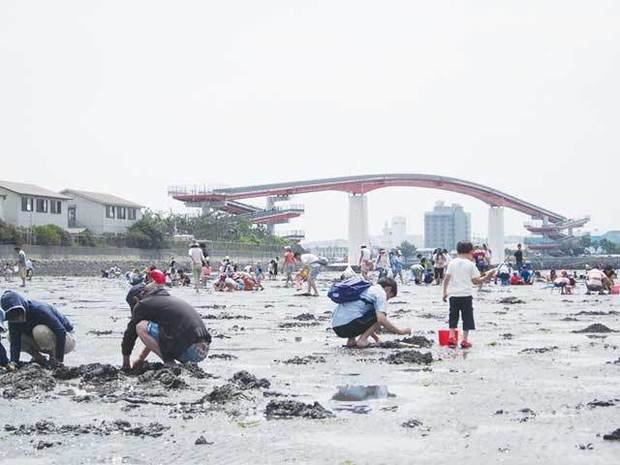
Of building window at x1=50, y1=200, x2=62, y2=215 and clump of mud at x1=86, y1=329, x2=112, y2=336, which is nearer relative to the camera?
clump of mud at x1=86, y1=329, x2=112, y2=336

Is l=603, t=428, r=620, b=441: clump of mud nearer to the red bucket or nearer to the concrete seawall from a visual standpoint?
the red bucket

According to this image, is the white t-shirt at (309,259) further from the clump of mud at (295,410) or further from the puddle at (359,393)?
the clump of mud at (295,410)

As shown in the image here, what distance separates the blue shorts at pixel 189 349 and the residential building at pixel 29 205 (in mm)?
78337

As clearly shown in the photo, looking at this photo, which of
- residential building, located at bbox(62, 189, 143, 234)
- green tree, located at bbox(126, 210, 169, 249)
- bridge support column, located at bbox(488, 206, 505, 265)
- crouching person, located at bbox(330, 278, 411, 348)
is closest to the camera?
A: crouching person, located at bbox(330, 278, 411, 348)

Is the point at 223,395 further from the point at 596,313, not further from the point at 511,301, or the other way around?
the point at 511,301

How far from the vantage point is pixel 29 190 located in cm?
9031

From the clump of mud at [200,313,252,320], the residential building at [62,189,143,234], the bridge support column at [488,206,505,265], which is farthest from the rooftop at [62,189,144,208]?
the clump of mud at [200,313,252,320]

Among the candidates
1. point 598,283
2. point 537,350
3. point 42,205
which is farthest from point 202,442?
point 42,205

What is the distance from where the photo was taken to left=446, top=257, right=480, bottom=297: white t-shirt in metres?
14.8

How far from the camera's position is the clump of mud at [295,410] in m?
8.39

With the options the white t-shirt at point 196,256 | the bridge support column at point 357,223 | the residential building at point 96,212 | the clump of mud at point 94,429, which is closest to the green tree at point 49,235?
the residential building at point 96,212

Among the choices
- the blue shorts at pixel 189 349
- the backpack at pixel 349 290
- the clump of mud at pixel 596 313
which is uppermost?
the backpack at pixel 349 290

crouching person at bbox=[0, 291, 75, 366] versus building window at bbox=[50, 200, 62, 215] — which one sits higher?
building window at bbox=[50, 200, 62, 215]

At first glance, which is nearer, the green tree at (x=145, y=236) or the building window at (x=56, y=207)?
the building window at (x=56, y=207)
